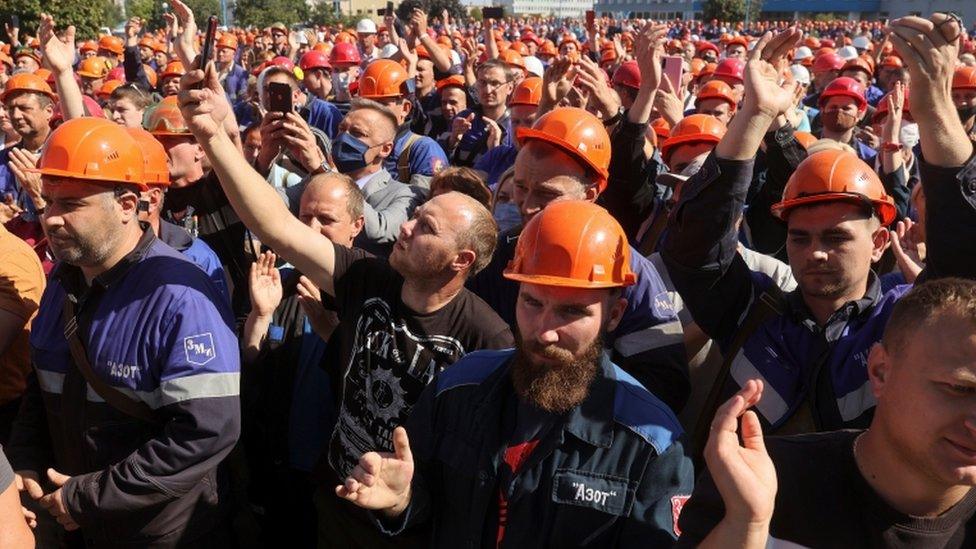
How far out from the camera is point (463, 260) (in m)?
3.10

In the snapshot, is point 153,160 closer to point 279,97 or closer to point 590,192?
point 279,97

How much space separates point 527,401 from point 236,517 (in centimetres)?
186

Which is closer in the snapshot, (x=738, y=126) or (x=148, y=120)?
(x=738, y=126)

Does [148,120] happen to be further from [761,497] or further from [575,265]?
[761,497]

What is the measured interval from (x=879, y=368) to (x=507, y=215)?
2.45 metres

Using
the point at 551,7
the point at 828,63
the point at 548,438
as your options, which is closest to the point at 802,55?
the point at 828,63

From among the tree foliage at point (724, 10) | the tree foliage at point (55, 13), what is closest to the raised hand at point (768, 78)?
the tree foliage at point (55, 13)

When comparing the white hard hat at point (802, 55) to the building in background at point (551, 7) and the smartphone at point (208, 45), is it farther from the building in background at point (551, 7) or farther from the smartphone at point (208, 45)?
the building in background at point (551, 7)

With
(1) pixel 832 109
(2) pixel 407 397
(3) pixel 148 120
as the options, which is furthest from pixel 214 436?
(1) pixel 832 109

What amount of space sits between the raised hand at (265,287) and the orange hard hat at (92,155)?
609 millimetres

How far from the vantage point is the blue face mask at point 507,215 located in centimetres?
417

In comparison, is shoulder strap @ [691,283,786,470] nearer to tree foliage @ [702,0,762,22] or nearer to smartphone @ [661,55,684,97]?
smartphone @ [661,55,684,97]

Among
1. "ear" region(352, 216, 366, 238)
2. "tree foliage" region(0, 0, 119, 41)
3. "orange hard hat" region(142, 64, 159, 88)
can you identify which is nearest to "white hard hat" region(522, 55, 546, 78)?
"orange hard hat" region(142, 64, 159, 88)

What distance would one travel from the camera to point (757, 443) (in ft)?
6.01
